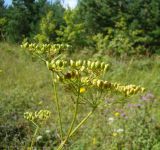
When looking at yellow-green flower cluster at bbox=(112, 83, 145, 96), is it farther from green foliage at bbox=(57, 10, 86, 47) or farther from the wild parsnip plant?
green foliage at bbox=(57, 10, 86, 47)

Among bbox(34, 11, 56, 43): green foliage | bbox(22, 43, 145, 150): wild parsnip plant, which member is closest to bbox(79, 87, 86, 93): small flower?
bbox(22, 43, 145, 150): wild parsnip plant

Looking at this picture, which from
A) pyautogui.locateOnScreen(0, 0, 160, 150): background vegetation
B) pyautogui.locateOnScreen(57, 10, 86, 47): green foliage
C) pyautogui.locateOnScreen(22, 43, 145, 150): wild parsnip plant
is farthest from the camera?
pyautogui.locateOnScreen(57, 10, 86, 47): green foliage

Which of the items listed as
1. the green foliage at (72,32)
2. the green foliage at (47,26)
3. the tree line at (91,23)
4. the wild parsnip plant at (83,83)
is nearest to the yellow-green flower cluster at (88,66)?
the wild parsnip plant at (83,83)

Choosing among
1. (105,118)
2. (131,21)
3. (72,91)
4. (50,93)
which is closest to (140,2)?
(131,21)

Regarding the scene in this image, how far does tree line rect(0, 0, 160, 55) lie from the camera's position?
1950cm

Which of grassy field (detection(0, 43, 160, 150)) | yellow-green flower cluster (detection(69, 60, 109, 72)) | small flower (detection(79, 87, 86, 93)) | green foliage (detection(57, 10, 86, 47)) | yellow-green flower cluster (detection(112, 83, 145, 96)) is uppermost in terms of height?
yellow-green flower cluster (detection(69, 60, 109, 72))

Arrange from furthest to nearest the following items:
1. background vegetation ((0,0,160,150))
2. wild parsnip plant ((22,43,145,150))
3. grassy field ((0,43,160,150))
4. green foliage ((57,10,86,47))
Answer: green foliage ((57,10,86,47)) → background vegetation ((0,0,160,150)) → grassy field ((0,43,160,150)) → wild parsnip plant ((22,43,145,150))

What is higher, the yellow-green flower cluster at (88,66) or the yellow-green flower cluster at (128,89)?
the yellow-green flower cluster at (88,66)

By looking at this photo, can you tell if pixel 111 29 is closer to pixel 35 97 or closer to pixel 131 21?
pixel 131 21

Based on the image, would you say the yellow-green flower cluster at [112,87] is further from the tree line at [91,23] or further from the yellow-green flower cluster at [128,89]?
the tree line at [91,23]

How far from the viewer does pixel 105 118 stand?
590cm

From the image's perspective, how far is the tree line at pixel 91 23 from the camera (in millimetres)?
19500

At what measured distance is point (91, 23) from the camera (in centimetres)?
2150

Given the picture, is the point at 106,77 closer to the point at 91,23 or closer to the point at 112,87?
the point at 112,87
